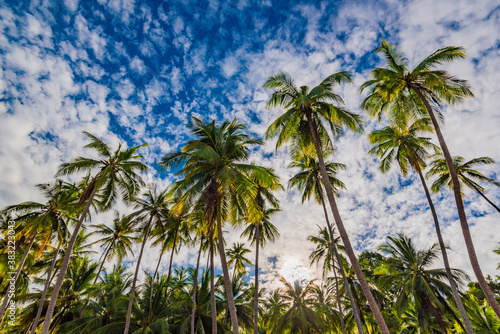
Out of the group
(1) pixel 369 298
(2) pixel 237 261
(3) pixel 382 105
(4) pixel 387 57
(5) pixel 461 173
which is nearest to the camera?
(1) pixel 369 298

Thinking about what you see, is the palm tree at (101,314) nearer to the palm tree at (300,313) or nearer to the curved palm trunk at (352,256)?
the palm tree at (300,313)

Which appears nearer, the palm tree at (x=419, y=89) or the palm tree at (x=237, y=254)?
the palm tree at (x=419, y=89)

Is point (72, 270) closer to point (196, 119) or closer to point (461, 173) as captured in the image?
point (196, 119)

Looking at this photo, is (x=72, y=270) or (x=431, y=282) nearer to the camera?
(x=431, y=282)

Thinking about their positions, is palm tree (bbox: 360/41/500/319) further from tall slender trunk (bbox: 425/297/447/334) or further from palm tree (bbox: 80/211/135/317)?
palm tree (bbox: 80/211/135/317)

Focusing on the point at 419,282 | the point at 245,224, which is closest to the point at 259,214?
the point at 245,224

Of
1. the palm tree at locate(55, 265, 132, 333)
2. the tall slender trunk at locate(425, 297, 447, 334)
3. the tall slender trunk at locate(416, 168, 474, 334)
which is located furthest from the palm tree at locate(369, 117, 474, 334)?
the palm tree at locate(55, 265, 132, 333)

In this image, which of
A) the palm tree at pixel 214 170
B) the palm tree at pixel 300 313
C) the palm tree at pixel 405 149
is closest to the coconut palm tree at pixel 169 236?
the palm tree at pixel 214 170

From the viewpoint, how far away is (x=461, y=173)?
1739cm

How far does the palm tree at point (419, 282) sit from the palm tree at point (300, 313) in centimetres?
675

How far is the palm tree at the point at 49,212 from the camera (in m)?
16.5

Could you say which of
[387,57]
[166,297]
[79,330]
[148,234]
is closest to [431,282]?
[387,57]

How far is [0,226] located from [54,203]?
705cm

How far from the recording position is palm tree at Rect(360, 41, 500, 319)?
37.5 feet
